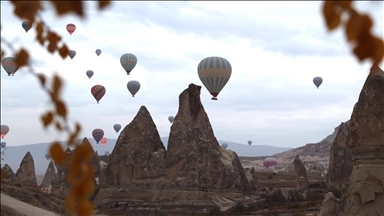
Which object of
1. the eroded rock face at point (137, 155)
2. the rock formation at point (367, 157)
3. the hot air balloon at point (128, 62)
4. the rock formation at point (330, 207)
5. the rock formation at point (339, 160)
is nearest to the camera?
the rock formation at point (367, 157)

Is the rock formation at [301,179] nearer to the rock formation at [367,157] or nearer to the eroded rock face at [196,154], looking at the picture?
the eroded rock face at [196,154]

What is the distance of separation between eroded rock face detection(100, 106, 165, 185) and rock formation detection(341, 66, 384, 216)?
72.7ft

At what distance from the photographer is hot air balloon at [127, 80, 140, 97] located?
158 ft

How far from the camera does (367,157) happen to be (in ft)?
33.5

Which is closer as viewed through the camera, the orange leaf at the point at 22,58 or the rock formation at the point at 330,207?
the orange leaf at the point at 22,58

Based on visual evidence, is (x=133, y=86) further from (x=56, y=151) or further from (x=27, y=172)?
(x=56, y=151)

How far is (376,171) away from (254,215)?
16200mm

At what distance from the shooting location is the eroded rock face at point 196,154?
31.6m

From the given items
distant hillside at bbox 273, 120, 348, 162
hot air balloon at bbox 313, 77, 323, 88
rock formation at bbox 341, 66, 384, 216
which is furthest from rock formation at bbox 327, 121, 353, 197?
distant hillside at bbox 273, 120, 348, 162

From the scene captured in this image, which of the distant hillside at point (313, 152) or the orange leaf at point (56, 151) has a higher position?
the distant hillside at point (313, 152)

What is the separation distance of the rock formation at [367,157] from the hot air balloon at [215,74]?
87.6 feet

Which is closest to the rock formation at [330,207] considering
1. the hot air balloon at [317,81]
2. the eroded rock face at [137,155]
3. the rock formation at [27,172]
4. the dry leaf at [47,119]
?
the dry leaf at [47,119]

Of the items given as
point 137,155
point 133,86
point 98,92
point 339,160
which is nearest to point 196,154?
point 137,155

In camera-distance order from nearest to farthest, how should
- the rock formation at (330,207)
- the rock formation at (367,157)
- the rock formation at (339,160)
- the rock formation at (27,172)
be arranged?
the rock formation at (367,157) → the rock formation at (330,207) → the rock formation at (339,160) → the rock formation at (27,172)
